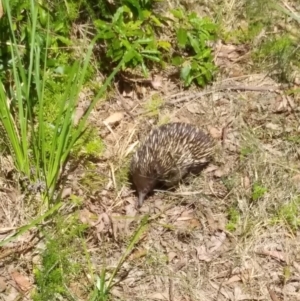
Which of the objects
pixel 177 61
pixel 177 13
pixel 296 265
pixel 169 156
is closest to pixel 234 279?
pixel 296 265

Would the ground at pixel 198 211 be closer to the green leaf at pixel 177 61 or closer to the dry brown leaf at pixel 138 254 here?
the dry brown leaf at pixel 138 254

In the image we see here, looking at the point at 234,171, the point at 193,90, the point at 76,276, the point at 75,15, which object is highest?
the point at 75,15

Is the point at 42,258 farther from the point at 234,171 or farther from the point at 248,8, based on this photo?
the point at 248,8

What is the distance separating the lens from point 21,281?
4184 millimetres

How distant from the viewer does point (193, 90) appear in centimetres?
524

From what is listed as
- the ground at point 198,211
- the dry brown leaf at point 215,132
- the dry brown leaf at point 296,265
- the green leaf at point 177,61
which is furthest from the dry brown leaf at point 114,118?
the dry brown leaf at point 296,265

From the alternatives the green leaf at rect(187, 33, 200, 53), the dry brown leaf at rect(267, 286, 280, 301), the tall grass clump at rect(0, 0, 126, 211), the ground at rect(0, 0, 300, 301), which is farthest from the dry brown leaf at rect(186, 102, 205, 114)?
the dry brown leaf at rect(267, 286, 280, 301)

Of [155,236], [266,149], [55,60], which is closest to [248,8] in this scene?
[266,149]

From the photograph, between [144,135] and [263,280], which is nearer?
[263,280]

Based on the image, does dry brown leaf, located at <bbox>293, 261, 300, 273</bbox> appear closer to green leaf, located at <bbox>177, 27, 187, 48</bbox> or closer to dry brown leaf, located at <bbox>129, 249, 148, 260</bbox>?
dry brown leaf, located at <bbox>129, 249, 148, 260</bbox>

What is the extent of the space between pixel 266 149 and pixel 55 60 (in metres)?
1.64

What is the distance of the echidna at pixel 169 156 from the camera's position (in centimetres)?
455

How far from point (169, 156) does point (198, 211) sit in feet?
1.39

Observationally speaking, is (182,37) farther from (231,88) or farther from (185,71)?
(231,88)
